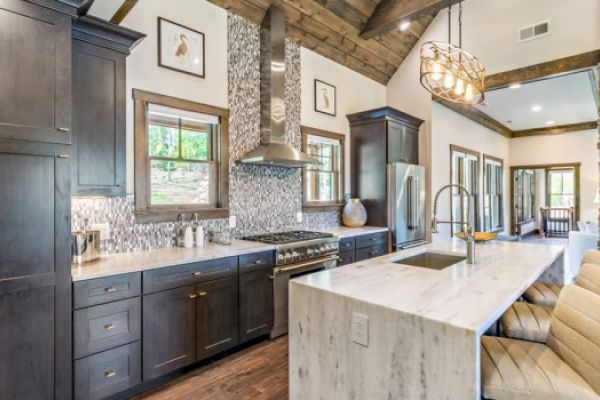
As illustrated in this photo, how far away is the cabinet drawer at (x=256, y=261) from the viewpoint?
291 cm

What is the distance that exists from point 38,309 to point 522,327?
108 inches

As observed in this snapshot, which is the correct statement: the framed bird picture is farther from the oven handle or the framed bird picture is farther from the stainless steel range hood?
the oven handle

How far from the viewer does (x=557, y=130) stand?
8.89 metres

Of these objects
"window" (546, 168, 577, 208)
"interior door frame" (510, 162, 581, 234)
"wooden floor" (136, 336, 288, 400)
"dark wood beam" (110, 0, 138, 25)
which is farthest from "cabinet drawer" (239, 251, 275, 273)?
"window" (546, 168, 577, 208)

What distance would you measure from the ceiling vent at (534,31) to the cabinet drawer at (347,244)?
145 inches

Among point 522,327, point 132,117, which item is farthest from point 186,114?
point 522,327

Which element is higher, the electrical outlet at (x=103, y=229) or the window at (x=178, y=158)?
the window at (x=178, y=158)

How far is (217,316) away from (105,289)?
894mm

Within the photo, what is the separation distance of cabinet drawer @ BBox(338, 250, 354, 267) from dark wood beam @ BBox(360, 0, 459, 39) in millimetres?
2948

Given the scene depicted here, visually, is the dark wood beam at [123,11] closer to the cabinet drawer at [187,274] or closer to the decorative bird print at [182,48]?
the decorative bird print at [182,48]

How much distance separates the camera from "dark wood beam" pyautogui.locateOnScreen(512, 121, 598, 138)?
27.6 feet

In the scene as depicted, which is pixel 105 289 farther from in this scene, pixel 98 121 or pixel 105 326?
pixel 98 121

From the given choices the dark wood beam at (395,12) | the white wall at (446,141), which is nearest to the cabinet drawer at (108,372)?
the dark wood beam at (395,12)

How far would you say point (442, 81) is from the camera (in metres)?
2.81
